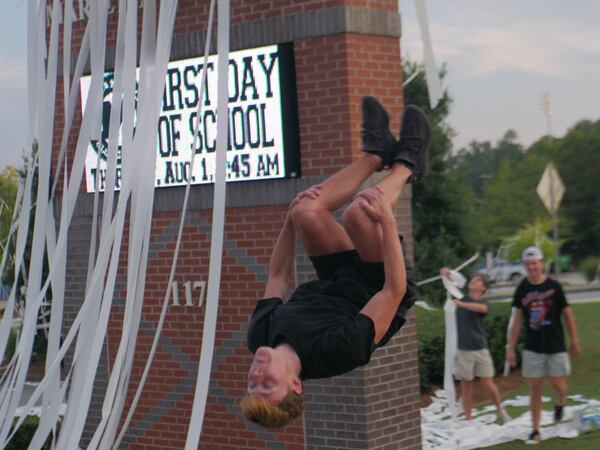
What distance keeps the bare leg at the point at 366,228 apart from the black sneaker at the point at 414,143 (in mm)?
227

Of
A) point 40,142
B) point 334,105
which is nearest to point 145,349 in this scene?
point 334,105

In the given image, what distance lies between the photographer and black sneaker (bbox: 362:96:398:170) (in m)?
5.24

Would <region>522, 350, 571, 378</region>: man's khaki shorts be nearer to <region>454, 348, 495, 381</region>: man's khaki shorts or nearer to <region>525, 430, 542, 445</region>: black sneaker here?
<region>525, 430, 542, 445</region>: black sneaker

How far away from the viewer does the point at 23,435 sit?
972 centimetres

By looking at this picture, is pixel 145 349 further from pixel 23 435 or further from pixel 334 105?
pixel 334 105

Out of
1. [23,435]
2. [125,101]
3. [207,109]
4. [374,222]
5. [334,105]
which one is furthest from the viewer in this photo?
[23,435]

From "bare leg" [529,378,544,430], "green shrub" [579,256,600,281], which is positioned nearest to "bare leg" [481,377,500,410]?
"bare leg" [529,378,544,430]

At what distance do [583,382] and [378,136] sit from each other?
7168 mm

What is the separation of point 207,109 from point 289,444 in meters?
2.61

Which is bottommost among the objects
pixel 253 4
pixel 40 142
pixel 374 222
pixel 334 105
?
pixel 374 222

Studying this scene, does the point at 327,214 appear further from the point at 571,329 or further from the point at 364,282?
the point at 571,329

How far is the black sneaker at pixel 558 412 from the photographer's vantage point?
8.90 meters

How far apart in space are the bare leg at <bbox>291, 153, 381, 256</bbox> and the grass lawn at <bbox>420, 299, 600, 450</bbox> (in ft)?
12.1

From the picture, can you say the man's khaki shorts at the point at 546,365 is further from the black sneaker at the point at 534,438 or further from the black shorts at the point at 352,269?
the black shorts at the point at 352,269
